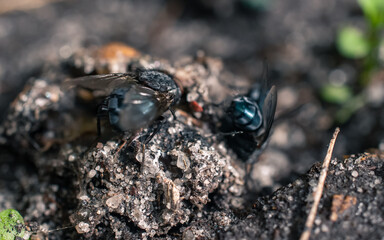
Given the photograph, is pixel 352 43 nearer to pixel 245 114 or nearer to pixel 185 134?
pixel 245 114

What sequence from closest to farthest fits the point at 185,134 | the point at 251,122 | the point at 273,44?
the point at 185,134 < the point at 251,122 < the point at 273,44

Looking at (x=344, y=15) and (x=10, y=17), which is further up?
(x=344, y=15)

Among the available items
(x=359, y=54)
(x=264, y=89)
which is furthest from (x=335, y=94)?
(x=264, y=89)

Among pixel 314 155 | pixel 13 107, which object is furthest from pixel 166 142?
pixel 314 155

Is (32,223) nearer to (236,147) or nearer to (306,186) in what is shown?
(236,147)

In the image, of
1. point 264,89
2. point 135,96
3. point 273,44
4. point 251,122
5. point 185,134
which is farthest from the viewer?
point 273,44

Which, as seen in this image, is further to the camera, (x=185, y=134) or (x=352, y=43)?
(x=352, y=43)
